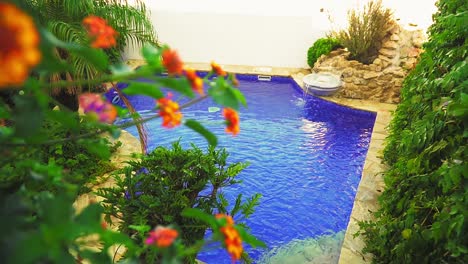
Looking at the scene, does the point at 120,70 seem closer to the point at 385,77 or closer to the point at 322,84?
the point at 322,84

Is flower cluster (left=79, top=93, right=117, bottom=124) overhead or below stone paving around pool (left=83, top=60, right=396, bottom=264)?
overhead

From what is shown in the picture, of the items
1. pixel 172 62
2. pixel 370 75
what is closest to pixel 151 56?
pixel 172 62

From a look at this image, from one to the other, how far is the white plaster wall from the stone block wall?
1.52 meters

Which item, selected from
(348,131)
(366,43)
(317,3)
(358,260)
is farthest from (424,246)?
(317,3)

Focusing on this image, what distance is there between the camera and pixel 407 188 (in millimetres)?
2785

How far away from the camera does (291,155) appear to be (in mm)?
5332

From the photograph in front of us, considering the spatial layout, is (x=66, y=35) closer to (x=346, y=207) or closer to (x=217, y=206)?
(x=217, y=206)

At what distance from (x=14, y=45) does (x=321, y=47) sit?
7.68m

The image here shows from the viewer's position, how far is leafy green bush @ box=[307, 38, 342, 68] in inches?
299

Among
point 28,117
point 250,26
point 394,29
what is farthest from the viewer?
point 250,26

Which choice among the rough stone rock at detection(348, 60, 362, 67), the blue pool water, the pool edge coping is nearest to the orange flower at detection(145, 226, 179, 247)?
the pool edge coping

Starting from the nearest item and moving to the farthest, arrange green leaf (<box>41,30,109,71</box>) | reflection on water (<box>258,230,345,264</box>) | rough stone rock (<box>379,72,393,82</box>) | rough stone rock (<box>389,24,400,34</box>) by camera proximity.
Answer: green leaf (<box>41,30,109,71</box>) < reflection on water (<box>258,230,345,264</box>) < rough stone rock (<box>379,72,393,82</box>) < rough stone rock (<box>389,24,400,34</box>)

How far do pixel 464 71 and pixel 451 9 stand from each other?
1.08 m

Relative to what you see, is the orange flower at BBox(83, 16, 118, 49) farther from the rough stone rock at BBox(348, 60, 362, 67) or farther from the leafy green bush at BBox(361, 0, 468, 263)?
the rough stone rock at BBox(348, 60, 362, 67)
